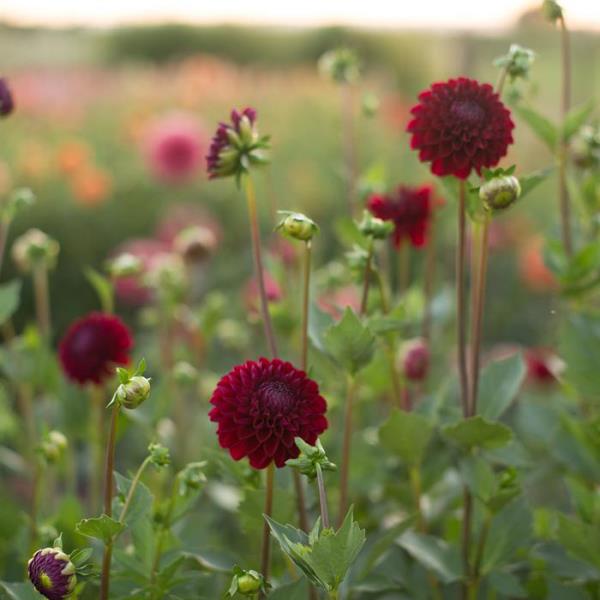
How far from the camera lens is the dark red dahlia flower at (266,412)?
0.66m

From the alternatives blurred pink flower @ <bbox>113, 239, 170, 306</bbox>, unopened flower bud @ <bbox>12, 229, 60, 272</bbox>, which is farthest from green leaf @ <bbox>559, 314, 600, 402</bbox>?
blurred pink flower @ <bbox>113, 239, 170, 306</bbox>

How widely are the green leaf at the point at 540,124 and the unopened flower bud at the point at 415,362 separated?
0.27 m

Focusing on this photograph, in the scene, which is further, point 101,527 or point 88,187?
point 88,187

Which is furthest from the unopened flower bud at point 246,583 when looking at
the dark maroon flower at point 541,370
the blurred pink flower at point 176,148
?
the blurred pink flower at point 176,148

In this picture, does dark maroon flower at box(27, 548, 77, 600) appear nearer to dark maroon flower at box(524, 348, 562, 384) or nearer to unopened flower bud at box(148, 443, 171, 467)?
unopened flower bud at box(148, 443, 171, 467)

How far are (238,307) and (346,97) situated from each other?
107 cm

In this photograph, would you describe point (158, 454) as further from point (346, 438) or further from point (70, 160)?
point (70, 160)

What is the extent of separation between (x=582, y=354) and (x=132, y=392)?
1.78ft

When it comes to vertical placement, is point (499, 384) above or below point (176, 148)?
above

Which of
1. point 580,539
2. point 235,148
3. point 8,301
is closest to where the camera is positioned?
point 235,148

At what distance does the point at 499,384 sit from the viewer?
35.8 inches

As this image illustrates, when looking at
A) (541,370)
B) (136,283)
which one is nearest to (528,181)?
(541,370)

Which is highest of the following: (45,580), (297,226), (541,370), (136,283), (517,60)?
(517,60)

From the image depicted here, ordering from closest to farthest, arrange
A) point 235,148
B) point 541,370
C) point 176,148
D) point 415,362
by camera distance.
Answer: point 235,148
point 415,362
point 541,370
point 176,148
